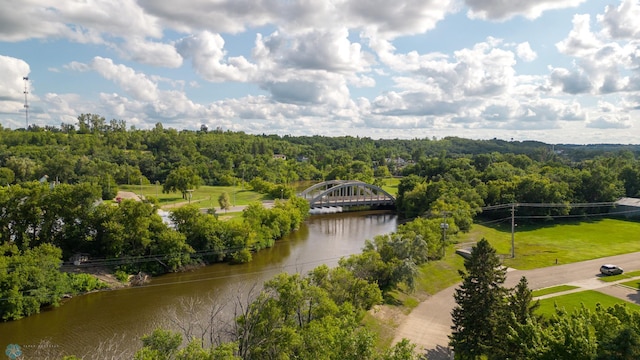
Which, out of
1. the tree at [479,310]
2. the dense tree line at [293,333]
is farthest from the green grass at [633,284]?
the dense tree line at [293,333]

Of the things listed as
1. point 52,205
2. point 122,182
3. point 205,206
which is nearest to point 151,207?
point 52,205

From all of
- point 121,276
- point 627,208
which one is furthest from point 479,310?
point 627,208

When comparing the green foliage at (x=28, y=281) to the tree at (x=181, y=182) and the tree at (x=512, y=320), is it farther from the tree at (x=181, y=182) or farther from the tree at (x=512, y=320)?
the tree at (x=181, y=182)

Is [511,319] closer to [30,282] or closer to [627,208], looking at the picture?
[30,282]

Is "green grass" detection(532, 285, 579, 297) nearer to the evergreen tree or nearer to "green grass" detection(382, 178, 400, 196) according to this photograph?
the evergreen tree

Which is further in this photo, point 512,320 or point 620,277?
point 620,277

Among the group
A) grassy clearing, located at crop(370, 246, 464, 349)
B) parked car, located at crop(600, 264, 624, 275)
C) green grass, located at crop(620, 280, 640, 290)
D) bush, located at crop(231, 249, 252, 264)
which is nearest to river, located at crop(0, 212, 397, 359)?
bush, located at crop(231, 249, 252, 264)

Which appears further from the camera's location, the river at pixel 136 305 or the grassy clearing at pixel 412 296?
the grassy clearing at pixel 412 296

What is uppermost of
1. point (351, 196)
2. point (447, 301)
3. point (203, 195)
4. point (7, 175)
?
point (7, 175)
